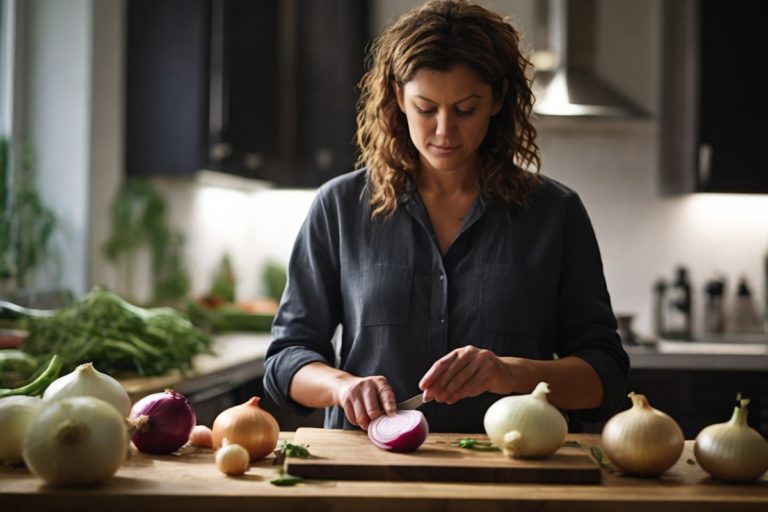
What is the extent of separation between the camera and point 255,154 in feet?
14.6

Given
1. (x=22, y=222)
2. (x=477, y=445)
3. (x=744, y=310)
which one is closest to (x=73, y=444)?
(x=477, y=445)

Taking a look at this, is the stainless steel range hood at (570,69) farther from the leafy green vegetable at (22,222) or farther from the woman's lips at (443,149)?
the woman's lips at (443,149)

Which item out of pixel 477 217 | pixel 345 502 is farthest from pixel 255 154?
pixel 345 502

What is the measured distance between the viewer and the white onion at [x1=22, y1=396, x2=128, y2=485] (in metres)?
1.35

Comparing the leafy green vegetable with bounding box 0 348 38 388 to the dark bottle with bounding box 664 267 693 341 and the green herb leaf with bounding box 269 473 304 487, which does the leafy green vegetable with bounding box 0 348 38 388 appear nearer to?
the green herb leaf with bounding box 269 473 304 487

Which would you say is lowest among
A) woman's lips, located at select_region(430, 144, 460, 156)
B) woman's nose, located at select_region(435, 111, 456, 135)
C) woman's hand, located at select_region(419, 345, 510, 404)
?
woman's hand, located at select_region(419, 345, 510, 404)

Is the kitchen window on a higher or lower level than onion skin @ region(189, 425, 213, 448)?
higher

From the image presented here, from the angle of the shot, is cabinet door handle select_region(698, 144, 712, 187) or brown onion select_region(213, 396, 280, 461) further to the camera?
cabinet door handle select_region(698, 144, 712, 187)

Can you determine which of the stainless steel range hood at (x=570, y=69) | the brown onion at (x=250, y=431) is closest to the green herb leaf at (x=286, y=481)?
the brown onion at (x=250, y=431)

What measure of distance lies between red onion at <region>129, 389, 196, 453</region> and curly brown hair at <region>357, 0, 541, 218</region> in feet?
1.90

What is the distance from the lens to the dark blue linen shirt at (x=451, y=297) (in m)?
1.88

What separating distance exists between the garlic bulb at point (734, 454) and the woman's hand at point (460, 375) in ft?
1.14

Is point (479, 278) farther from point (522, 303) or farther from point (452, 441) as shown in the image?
point (452, 441)

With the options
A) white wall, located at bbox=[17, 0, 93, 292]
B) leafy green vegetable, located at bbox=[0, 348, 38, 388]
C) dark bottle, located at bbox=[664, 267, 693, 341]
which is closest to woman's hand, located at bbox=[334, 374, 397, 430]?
leafy green vegetable, located at bbox=[0, 348, 38, 388]
